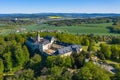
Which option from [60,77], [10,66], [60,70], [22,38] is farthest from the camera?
[22,38]

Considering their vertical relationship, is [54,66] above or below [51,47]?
above

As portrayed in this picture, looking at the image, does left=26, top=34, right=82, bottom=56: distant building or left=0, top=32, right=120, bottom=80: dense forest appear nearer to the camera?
left=0, top=32, right=120, bottom=80: dense forest

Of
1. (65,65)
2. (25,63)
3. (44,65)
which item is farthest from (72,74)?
(25,63)

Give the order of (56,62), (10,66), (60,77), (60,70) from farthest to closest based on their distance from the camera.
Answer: (10,66) → (56,62) → (60,70) → (60,77)

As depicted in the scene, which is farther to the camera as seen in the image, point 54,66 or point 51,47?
point 51,47

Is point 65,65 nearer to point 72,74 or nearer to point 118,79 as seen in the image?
point 72,74

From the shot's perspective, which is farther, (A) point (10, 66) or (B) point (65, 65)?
(A) point (10, 66)

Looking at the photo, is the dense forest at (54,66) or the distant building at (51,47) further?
the distant building at (51,47)
